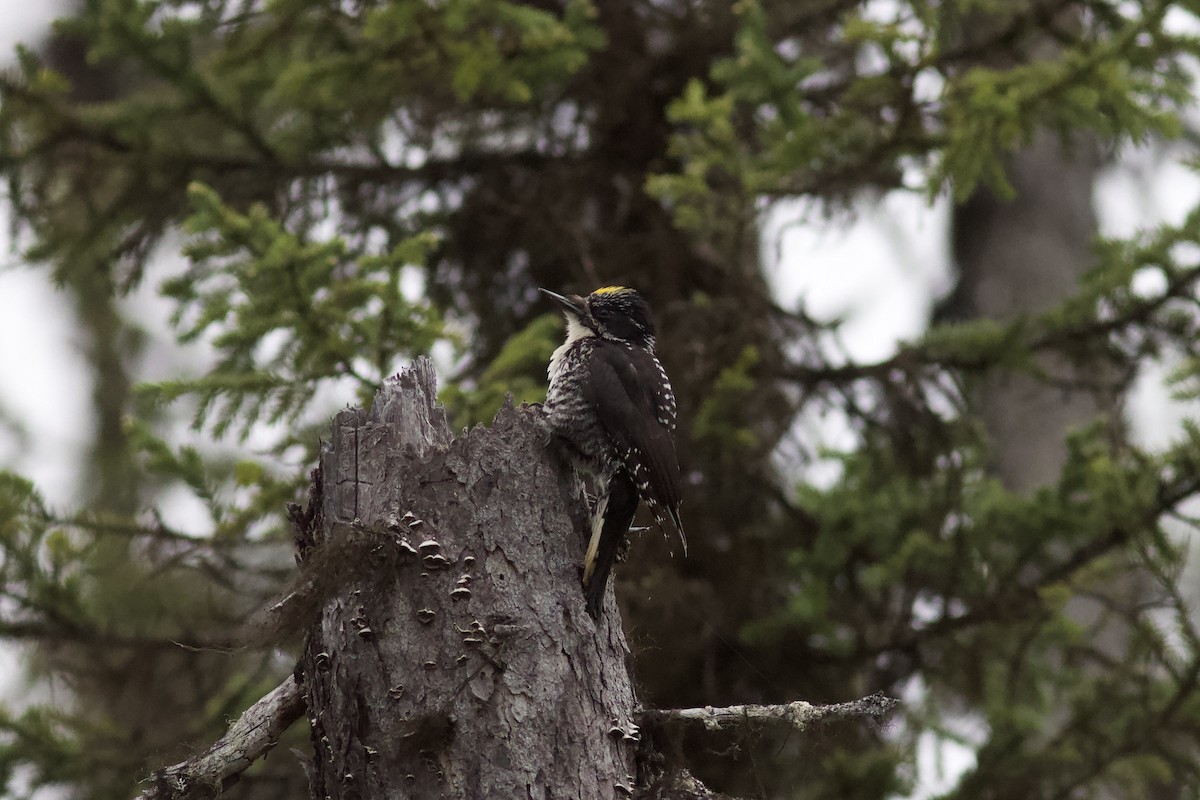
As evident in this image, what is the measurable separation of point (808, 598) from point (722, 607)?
0.48 m

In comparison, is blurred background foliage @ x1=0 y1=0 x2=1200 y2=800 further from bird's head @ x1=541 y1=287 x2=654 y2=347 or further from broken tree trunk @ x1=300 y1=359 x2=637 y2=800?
broken tree trunk @ x1=300 y1=359 x2=637 y2=800

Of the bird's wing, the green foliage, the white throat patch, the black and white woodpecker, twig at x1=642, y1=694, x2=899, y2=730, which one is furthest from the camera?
the green foliage

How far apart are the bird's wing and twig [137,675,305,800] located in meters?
1.45

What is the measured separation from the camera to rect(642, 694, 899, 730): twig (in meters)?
3.25

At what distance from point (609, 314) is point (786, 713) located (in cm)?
249

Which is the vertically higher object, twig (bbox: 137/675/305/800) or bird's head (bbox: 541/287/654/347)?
bird's head (bbox: 541/287/654/347)

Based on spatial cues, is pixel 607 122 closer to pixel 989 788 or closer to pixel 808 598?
pixel 808 598

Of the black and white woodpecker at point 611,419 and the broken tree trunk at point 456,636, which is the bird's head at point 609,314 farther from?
the broken tree trunk at point 456,636

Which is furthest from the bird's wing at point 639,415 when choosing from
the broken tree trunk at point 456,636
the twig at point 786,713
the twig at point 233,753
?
the twig at point 233,753

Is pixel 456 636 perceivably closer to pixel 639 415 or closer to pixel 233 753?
pixel 233 753

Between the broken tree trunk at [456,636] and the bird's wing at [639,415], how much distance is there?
755mm

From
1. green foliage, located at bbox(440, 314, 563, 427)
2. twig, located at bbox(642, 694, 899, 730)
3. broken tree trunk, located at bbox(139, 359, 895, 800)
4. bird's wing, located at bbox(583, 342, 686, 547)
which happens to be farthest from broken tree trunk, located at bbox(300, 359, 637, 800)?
green foliage, located at bbox(440, 314, 563, 427)

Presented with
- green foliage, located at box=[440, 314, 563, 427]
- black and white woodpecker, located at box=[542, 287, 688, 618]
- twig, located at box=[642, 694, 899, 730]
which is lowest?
twig, located at box=[642, 694, 899, 730]

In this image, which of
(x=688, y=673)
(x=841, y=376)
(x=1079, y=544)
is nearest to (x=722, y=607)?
(x=688, y=673)
